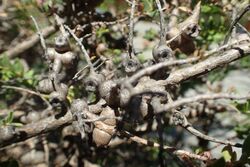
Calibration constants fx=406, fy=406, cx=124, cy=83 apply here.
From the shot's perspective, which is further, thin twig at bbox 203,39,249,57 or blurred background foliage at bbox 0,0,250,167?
blurred background foliage at bbox 0,0,250,167

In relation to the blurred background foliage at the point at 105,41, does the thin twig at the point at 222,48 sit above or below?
above

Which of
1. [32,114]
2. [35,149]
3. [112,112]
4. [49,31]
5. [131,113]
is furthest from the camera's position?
[35,149]

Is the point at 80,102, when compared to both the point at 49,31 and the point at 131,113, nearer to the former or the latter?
the point at 131,113

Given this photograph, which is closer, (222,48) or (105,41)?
(222,48)

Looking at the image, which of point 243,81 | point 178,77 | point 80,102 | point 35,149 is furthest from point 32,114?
point 243,81

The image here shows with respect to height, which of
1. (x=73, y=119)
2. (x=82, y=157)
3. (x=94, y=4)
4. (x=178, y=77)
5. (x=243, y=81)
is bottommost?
(x=243, y=81)

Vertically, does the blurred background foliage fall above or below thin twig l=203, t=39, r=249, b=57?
below

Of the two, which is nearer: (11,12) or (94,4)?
(94,4)

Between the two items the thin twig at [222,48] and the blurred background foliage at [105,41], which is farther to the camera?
the blurred background foliage at [105,41]

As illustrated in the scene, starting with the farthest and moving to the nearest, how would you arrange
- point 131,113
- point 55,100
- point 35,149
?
1. point 35,149
2. point 55,100
3. point 131,113

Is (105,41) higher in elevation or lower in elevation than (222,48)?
lower

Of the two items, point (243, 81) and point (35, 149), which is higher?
point (35, 149)
